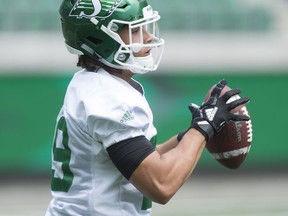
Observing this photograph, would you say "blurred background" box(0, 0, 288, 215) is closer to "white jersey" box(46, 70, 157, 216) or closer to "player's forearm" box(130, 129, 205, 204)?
"white jersey" box(46, 70, 157, 216)

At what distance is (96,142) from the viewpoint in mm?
3174

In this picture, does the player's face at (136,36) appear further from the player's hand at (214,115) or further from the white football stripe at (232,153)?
the white football stripe at (232,153)

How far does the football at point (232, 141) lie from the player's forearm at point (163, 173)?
42 centimetres

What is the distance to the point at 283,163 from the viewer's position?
9.52m

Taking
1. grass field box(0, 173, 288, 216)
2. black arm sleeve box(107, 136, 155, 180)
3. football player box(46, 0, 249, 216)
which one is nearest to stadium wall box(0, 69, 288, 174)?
grass field box(0, 173, 288, 216)

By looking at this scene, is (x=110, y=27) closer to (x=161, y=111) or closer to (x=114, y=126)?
(x=114, y=126)

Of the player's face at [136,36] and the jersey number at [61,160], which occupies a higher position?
the player's face at [136,36]

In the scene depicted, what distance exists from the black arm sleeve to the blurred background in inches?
204

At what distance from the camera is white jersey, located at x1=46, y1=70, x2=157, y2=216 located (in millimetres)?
3098

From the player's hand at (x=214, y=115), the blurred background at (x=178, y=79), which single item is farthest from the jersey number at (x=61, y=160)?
the blurred background at (x=178, y=79)

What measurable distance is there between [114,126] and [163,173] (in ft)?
0.78

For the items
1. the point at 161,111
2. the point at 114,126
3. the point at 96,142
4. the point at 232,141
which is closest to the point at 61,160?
the point at 96,142

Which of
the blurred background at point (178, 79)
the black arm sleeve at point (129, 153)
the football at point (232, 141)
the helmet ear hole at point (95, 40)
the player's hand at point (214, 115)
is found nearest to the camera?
the black arm sleeve at point (129, 153)

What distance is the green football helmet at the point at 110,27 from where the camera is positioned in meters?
3.30
